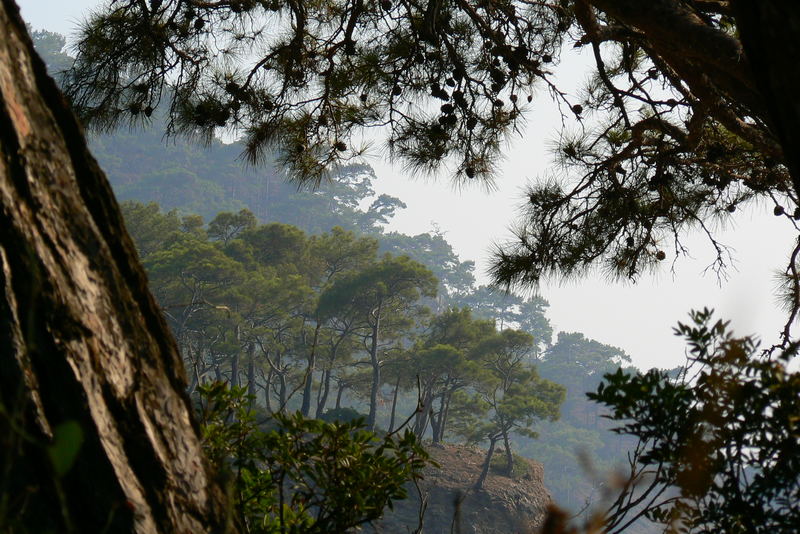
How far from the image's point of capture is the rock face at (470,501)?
1770cm

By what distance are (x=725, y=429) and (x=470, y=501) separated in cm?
1838

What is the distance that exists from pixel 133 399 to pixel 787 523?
0.74m

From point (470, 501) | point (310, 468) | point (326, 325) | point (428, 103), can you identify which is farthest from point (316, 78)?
point (326, 325)

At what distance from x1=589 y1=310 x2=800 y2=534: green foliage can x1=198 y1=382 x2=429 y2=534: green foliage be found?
440 mm

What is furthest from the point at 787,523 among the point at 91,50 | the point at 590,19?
the point at 91,50

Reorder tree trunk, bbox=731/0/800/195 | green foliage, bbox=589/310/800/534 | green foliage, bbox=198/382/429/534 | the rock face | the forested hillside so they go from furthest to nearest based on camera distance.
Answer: the forested hillside
the rock face
green foliage, bbox=198/382/429/534
green foliage, bbox=589/310/800/534
tree trunk, bbox=731/0/800/195

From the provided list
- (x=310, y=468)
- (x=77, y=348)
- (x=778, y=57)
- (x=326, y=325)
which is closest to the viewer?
(x=778, y=57)

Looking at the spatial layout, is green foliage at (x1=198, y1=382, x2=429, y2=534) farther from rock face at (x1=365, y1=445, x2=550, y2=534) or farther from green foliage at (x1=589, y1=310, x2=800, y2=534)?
rock face at (x1=365, y1=445, x2=550, y2=534)

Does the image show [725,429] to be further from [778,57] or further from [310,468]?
[310,468]

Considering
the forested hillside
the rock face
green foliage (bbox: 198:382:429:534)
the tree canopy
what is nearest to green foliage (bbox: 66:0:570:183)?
the tree canopy

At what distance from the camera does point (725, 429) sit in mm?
961

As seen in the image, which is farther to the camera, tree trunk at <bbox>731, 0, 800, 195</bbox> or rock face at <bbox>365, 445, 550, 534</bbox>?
rock face at <bbox>365, 445, 550, 534</bbox>

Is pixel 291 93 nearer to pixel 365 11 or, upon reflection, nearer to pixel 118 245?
pixel 365 11

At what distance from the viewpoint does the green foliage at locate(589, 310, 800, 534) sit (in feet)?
2.97
